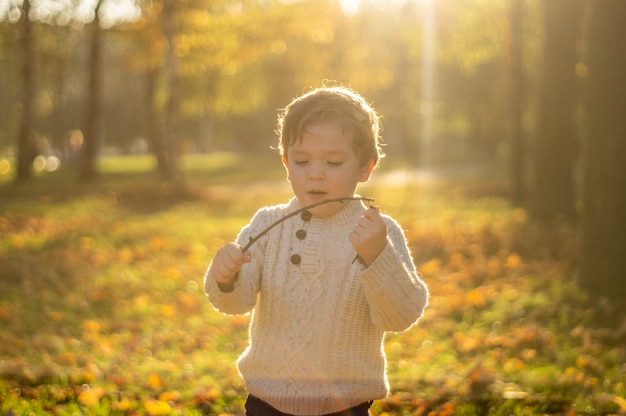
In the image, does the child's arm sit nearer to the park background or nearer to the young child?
the young child

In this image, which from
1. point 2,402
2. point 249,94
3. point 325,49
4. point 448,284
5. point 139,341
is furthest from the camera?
point 325,49

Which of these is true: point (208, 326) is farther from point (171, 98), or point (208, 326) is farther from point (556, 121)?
point (171, 98)

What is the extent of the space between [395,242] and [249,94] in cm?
2701

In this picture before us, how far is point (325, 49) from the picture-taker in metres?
34.5

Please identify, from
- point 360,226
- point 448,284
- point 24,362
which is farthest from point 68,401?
point 448,284

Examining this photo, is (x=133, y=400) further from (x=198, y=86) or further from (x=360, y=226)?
(x=198, y=86)

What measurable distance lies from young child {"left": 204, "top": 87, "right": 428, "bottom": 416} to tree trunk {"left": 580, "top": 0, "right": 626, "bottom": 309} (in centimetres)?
605

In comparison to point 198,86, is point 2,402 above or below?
below

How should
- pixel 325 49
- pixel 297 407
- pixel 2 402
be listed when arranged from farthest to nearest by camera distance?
pixel 325 49, pixel 2 402, pixel 297 407

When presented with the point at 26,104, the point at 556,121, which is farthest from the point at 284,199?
the point at 556,121

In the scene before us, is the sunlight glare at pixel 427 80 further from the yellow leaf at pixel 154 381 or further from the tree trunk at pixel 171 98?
the yellow leaf at pixel 154 381

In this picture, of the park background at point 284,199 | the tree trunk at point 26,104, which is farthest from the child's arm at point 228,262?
the tree trunk at point 26,104

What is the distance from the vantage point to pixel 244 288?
10.5 feet

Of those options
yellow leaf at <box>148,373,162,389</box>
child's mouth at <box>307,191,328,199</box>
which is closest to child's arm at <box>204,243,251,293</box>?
child's mouth at <box>307,191,328,199</box>
